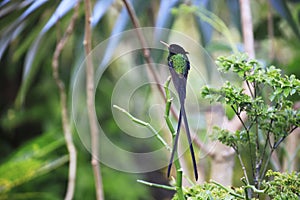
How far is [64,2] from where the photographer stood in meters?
0.87

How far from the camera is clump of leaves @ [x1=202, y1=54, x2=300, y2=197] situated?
32cm

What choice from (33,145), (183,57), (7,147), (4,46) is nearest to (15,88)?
(7,147)

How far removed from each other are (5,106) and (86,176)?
1.62 ft

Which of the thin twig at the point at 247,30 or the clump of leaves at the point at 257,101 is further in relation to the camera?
the thin twig at the point at 247,30

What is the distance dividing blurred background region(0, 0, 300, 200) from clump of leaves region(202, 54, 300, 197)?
0.17 metres

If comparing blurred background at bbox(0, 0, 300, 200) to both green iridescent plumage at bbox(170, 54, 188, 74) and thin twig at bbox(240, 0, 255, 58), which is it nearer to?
thin twig at bbox(240, 0, 255, 58)

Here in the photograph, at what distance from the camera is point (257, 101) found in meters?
0.33

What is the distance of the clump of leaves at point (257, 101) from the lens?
325 millimetres

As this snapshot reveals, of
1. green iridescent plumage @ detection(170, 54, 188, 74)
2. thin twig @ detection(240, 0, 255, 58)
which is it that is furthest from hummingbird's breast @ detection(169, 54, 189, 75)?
thin twig @ detection(240, 0, 255, 58)

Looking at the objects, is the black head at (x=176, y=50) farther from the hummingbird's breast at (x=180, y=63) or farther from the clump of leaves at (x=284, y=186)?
the clump of leaves at (x=284, y=186)

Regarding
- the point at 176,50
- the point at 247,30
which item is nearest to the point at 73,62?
the point at 247,30

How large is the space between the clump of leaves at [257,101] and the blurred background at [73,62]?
165 millimetres

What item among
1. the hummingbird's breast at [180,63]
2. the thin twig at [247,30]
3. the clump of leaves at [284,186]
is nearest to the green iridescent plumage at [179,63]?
the hummingbird's breast at [180,63]

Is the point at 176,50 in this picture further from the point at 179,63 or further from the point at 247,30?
the point at 247,30
